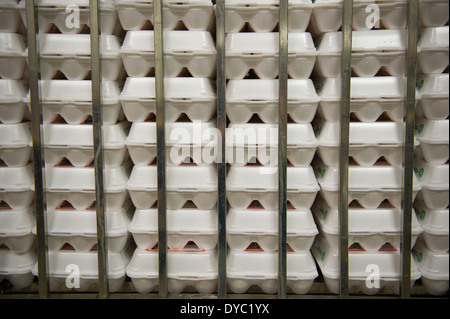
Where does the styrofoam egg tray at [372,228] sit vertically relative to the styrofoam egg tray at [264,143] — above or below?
below

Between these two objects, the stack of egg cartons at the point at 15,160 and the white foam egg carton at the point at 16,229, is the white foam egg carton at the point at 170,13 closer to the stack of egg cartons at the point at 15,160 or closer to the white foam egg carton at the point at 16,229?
the stack of egg cartons at the point at 15,160

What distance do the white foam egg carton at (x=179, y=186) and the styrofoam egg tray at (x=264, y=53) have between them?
23.7 inches

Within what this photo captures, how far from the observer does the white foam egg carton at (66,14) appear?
214 centimetres

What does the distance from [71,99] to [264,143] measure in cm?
111

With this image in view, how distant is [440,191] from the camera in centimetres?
221

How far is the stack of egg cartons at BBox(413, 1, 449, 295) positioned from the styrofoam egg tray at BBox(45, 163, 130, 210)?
1.77 metres

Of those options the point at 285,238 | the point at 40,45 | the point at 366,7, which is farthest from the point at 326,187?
the point at 40,45

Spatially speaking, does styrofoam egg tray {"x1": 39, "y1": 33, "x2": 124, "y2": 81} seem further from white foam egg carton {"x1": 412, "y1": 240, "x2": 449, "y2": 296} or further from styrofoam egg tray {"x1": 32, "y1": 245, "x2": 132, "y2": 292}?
white foam egg carton {"x1": 412, "y1": 240, "x2": 449, "y2": 296}

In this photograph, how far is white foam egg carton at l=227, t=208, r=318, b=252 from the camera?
2.22 m

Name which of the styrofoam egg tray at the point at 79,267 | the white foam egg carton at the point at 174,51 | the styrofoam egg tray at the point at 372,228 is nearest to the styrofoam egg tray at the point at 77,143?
the white foam egg carton at the point at 174,51

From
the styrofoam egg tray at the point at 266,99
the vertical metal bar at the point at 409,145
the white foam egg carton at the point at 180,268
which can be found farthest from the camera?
the white foam egg carton at the point at 180,268

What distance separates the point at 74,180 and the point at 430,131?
2.05m

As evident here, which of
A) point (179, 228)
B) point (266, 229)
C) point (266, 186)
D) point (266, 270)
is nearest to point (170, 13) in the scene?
point (266, 186)

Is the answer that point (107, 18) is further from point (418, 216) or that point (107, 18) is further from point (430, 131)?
point (418, 216)
